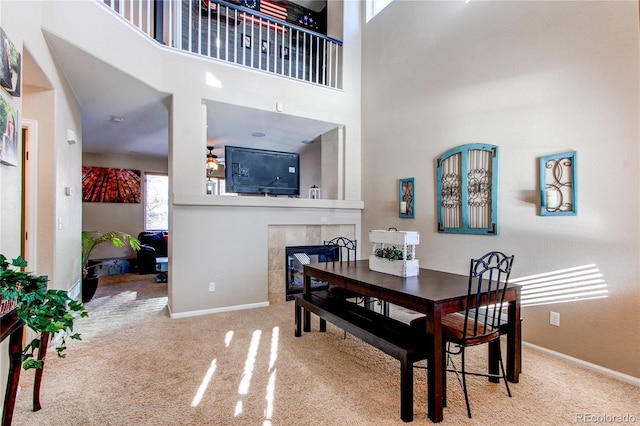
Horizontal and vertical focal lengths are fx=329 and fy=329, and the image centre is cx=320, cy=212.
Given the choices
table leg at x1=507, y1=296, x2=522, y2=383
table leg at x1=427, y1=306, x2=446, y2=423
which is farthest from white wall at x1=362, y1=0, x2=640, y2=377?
table leg at x1=427, y1=306, x2=446, y2=423

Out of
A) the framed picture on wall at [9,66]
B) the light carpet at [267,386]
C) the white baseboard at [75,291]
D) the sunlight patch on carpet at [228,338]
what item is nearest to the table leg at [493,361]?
the light carpet at [267,386]

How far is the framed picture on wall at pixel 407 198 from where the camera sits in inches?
164

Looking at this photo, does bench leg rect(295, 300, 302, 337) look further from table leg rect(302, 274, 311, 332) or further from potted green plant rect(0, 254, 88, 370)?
potted green plant rect(0, 254, 88, 370)

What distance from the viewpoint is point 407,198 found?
4246 mm

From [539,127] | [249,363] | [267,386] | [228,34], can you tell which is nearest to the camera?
[267,386]

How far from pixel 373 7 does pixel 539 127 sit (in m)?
3.45

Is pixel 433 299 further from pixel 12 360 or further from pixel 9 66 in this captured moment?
pixel 9 66

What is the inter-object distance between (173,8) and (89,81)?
61.5 inches

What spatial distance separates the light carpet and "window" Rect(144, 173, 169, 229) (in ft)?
15.3

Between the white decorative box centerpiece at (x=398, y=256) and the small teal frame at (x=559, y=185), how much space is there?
115cm

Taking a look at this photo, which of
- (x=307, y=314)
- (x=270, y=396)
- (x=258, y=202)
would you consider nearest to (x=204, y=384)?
(x=270, y=396)

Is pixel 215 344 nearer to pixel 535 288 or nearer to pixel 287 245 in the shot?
pixel 287 245

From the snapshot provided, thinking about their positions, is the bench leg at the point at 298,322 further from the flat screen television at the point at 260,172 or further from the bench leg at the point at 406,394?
the flat screen television at the point at 260,172

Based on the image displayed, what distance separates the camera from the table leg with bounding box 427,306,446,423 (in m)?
1.88
